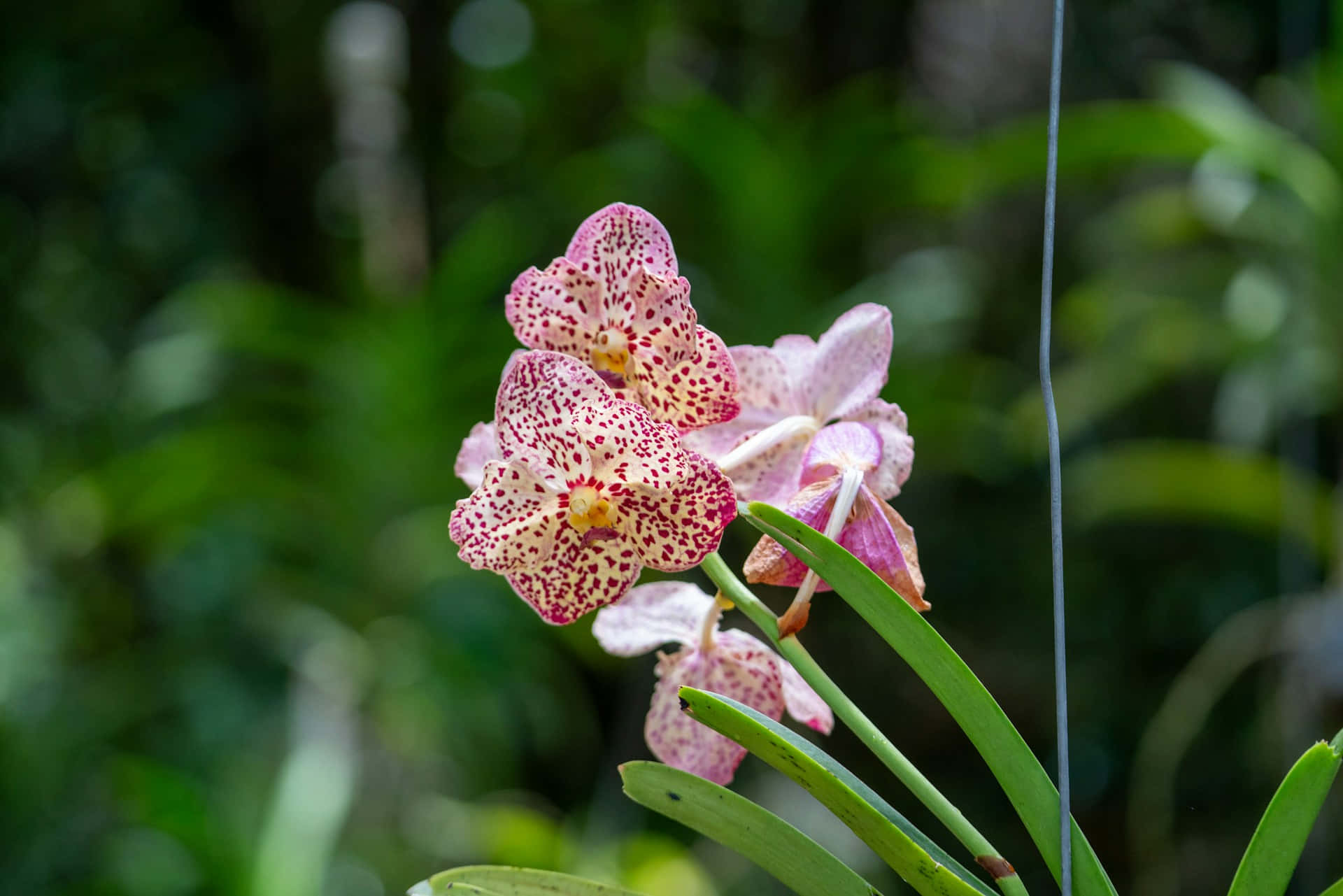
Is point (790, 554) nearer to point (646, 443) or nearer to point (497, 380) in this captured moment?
point (646, 443)

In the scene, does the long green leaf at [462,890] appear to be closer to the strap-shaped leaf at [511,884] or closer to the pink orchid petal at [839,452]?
the strap-shaped leaf at [511,884]

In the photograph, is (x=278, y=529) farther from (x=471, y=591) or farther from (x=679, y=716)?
(x=679, y=716)

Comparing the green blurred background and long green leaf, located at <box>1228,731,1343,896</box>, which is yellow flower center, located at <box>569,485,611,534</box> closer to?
long green leaf, located at <box>1228,731,1343,896</box>

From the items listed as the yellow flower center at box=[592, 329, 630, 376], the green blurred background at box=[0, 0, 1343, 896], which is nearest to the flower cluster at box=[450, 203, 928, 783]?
the yellow flower center at box=[592, 329, 630, 376]

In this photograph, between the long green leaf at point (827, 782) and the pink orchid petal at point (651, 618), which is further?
the pink orchid petal at point (651, 618)

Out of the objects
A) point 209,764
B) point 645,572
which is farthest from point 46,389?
point 645,572

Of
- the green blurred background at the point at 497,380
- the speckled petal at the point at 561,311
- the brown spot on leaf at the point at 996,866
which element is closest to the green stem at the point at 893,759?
the brown spot on leaf at the point at 996,866

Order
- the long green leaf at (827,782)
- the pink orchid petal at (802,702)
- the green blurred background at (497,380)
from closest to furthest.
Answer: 1. the long green leaf at (827,782)
2. the pink orchid petal at (802,702)
3. the green blurred background at (497,380)

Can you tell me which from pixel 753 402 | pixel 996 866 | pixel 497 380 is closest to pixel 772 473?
pixel 753 402
